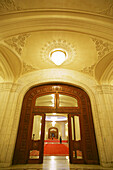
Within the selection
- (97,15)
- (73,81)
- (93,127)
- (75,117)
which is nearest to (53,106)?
(75,117)

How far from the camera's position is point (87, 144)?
4.05 m

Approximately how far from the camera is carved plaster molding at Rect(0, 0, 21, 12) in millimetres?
2256

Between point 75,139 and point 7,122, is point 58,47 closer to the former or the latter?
point 7,122

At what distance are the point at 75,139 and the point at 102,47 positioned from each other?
149 inches

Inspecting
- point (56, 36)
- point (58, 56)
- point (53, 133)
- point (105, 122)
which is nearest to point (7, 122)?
point (58, 56)

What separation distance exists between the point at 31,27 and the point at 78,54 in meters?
2.06

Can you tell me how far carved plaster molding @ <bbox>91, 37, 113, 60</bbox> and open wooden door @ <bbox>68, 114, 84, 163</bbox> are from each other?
2.84 metres

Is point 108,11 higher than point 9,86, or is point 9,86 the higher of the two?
point 108,11

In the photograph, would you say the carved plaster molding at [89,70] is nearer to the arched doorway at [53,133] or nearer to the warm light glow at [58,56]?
the warm light glow at [58,56]

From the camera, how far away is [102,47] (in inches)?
138

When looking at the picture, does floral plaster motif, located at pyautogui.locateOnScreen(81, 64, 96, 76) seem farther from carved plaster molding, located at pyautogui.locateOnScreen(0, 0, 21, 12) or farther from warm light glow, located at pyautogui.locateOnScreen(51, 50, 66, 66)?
carved plaster molding, located at pyautogui.locateOnScreen(0, 0, 21, 12)

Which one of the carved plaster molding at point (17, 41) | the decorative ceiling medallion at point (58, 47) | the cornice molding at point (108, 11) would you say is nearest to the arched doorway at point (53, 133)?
the decorative ceiling medallion at point (58, 47)

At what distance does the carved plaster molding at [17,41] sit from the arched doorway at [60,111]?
226 cm

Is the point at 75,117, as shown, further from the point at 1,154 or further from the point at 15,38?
the point at 15,38
